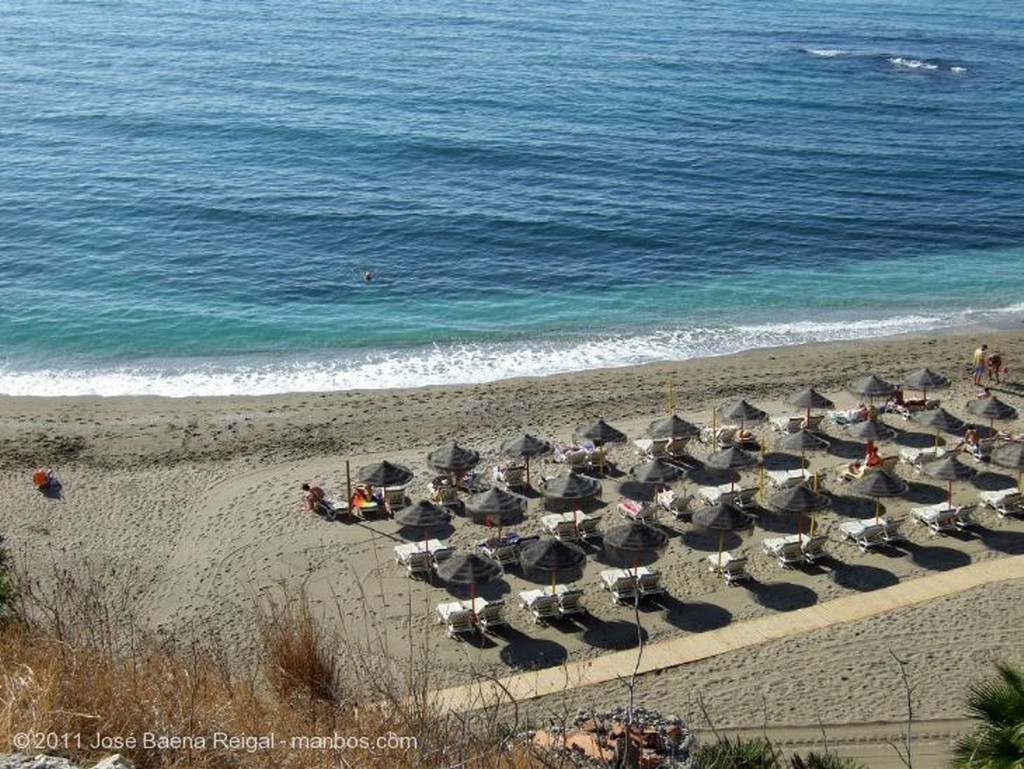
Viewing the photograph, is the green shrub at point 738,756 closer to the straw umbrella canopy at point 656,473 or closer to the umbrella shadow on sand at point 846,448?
the straw umbrella canopy at point 656,473

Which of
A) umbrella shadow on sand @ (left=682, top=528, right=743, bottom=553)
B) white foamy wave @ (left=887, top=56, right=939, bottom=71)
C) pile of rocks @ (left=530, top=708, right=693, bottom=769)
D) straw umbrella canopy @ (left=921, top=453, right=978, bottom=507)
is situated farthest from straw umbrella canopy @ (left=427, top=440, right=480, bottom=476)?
white foamy wave @ (left=887, top=56, right=939, bottom=71)

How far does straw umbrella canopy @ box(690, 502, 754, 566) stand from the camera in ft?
69.8

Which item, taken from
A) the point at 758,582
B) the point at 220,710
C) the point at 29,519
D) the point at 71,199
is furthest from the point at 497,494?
the point at 71,199

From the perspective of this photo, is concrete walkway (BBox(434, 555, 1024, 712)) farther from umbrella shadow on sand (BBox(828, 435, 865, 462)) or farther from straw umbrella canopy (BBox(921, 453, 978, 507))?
umbrella shadow on sand (BBox(828, 435, 865, 462))

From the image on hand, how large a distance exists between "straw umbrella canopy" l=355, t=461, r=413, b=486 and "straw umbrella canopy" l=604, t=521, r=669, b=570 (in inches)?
211

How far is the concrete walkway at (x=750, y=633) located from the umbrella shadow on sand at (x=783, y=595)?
0.81 ft

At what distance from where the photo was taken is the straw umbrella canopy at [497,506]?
72.9 feet

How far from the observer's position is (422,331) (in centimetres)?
3756

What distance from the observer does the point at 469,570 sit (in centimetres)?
1986

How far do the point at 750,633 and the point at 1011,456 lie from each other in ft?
26.5

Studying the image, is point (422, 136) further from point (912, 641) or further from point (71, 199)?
point (912, 641)

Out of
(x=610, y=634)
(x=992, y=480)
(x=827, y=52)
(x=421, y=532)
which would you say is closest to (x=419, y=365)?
(x=421, y=532)

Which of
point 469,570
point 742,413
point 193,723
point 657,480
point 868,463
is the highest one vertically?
point 193,723

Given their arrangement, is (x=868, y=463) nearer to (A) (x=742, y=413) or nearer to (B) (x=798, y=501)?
(A) (x=742, y=413)
